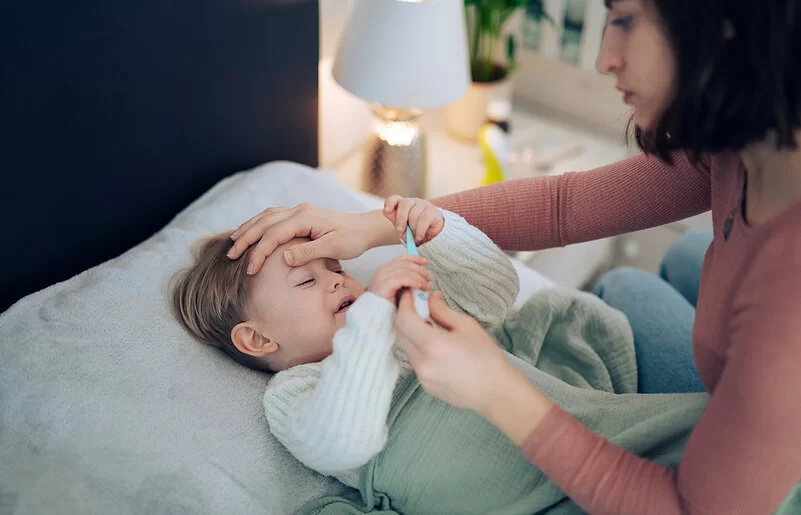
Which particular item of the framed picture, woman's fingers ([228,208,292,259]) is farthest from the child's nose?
the framed picture

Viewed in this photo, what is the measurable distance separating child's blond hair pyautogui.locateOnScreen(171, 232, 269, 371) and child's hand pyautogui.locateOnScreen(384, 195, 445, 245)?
20 centimetres

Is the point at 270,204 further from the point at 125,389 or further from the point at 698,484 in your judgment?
the point at 698,484

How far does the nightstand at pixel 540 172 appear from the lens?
163 centimetres

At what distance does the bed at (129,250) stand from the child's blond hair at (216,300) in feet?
0.08

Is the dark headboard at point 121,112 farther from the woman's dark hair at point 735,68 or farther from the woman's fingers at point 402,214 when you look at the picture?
the woman's dark hair at point 735,68

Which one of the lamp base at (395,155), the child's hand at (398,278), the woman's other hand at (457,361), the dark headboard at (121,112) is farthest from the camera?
the lamp base at (395,155)

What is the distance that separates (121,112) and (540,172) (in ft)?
3.62

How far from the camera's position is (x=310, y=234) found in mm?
967

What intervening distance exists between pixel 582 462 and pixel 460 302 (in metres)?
0.38

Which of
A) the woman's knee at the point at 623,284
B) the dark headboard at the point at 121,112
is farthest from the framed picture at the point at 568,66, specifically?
the dark headboard at the point at 121,112

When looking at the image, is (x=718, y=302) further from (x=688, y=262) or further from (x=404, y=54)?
(x=404, y=54)

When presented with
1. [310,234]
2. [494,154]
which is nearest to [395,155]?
[494,154]

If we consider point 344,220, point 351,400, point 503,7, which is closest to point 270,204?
point 344,220

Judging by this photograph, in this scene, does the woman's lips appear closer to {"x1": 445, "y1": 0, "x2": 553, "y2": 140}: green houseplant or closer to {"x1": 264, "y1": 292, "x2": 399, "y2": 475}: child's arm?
{"x1": 264, "y1": 292, "x2": 399, "y2": 475}: child's arm
